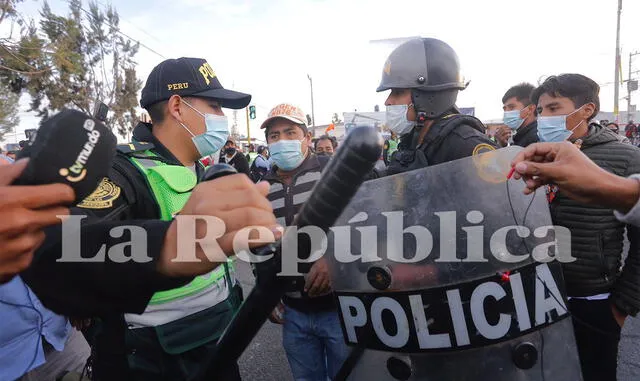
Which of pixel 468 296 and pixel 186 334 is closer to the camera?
pixel 468 296

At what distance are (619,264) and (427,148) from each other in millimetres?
1248

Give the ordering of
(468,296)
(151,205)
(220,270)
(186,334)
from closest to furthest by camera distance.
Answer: (468,296), (151,205), (186,334), (220,270)

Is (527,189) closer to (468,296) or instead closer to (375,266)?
(468,296)

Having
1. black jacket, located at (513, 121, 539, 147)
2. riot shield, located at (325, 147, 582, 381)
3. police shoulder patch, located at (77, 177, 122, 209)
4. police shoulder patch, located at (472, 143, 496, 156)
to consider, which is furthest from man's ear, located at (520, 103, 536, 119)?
police shoulder patch, located at (77, 177, 122, 209)

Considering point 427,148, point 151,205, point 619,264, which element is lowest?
point 619,264

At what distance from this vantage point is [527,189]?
124 cm

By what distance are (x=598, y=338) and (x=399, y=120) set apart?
163cm

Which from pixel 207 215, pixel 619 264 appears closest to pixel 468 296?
pixel 207 215

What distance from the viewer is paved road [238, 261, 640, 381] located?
10.5 ft

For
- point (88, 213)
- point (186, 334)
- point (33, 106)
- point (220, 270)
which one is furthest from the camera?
point (33, 106)

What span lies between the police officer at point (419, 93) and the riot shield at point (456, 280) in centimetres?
85

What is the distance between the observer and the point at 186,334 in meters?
1.57

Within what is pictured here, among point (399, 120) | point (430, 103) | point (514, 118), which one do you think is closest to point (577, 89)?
point (430, 103)

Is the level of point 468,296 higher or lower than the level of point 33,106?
lower
